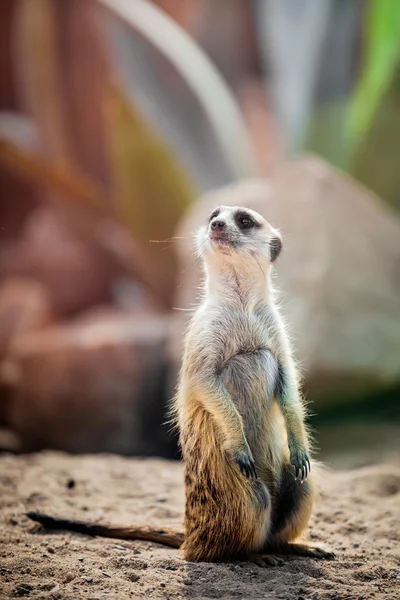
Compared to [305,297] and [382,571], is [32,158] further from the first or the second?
[382,571]

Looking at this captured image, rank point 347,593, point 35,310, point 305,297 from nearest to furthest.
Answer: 1. point 347,593
2. point 305,297
3. point 35,310

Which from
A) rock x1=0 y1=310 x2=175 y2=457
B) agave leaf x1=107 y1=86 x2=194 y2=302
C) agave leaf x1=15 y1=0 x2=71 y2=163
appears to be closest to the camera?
rock x1=0 y1=310 x2=175 y2=457

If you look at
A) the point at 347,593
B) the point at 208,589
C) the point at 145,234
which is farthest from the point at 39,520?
the point at 145,234

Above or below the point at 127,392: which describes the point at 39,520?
below

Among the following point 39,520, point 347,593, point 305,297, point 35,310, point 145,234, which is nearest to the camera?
point 347,593

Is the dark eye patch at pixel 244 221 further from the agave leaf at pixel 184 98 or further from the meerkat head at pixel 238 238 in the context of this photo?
the agave leaf at pixel 184 98

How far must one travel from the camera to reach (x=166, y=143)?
611 centimetres

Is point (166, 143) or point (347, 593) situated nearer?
point (347, 593)

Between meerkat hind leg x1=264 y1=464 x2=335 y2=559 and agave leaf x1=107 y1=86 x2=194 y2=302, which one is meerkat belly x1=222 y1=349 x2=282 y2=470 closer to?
meerkat hind leg x1=264 y1=464 x2=335 y2=559

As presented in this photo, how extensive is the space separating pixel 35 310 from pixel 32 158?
1.55 m

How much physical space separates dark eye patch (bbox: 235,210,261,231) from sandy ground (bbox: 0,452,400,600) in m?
1.20

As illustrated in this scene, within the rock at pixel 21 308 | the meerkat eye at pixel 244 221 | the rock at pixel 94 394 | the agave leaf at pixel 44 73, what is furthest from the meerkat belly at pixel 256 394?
the agave leaf at pixel 44 73

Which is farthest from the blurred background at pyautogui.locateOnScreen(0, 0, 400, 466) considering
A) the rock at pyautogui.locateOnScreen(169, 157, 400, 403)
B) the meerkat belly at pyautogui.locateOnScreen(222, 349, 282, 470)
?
the meerkat belly at pyautogui.locateOnScreen(222, 349, 282, 470)

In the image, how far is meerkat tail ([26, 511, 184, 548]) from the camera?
277 centimetres
